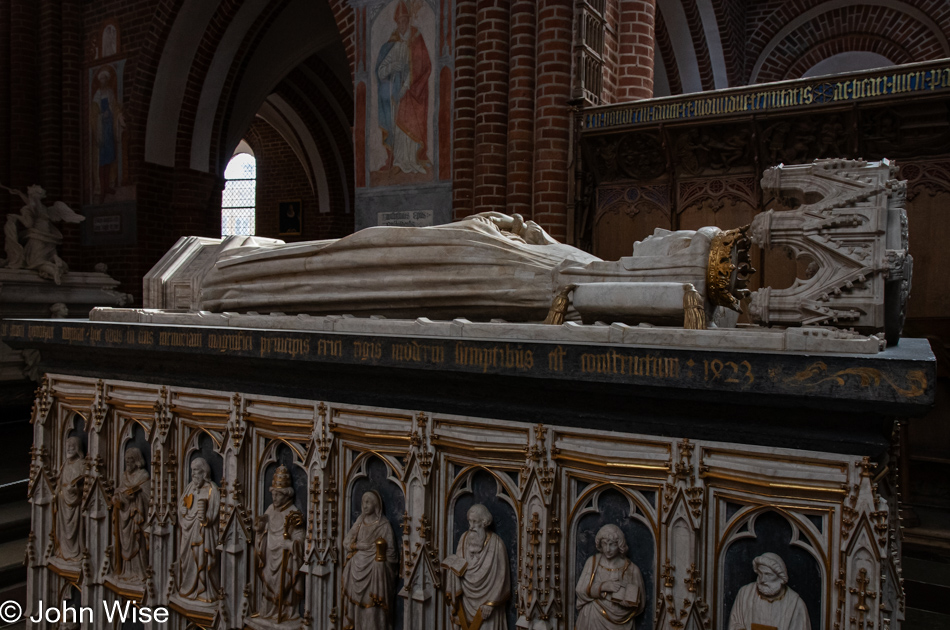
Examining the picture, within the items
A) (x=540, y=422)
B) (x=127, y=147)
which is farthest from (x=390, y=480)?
(x=127, y=147)

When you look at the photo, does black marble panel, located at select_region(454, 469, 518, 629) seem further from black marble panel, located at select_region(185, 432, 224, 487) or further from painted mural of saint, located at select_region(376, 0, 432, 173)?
painted mural of saint, located at select_region(376, 0, 432, 173)

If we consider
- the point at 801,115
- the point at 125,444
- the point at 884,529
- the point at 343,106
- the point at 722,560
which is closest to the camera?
the point at 884,529

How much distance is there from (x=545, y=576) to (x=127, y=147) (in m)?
9.03

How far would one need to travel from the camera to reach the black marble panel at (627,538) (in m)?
2.09

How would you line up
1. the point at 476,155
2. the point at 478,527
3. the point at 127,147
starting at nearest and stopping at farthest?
1. the point at 478,527
2. the point at 476,155
3. the point at 127,147

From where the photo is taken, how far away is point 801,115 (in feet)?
16.2

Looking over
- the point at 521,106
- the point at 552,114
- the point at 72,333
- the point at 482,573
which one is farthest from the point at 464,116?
the point at 482,573

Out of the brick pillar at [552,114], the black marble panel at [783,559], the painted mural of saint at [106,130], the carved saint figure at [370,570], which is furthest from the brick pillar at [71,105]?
the black marble panel at [783,559]

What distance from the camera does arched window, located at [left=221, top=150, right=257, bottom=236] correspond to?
723 inches

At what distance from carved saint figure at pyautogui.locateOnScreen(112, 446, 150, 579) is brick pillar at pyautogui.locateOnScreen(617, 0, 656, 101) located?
4786 millimetres

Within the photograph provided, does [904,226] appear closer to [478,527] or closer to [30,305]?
[478,527]

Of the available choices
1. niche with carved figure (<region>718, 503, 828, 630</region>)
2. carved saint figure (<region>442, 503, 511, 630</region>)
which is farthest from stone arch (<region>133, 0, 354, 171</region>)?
niche with carved figure (<region>718, 503, 828, 630</region>)

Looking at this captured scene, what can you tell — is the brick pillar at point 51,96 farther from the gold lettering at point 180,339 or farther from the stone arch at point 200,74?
the gold lettering at point 180,339
